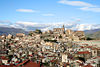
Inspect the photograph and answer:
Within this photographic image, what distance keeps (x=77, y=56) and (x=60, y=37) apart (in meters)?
40.0

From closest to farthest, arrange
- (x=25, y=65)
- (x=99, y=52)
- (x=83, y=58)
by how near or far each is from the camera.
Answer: (x=25, y=65)
(x=83, y=58)
(x=99, y=52)

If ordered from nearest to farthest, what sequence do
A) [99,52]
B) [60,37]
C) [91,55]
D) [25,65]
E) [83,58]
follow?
[25,65]
[83,58]
[91,55]
[99,52]
[60,37]

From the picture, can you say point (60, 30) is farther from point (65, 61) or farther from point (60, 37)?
point (65, 61)

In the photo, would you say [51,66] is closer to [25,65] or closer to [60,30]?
[25,65]

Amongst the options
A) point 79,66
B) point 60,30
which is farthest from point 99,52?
point 60,30

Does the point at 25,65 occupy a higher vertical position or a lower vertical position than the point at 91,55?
higher

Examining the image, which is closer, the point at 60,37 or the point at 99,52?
the point at 99,52

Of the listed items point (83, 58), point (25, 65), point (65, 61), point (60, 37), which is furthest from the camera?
point (60, 37)

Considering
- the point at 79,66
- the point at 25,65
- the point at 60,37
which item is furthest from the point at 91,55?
the point at 60,37

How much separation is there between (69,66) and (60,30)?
224ft

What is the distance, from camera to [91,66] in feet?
88.2

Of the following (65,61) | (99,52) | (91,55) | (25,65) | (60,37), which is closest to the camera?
(25,65)

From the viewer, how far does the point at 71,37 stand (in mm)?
78125

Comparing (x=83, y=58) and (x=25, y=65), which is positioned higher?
(x=25, y=65)
